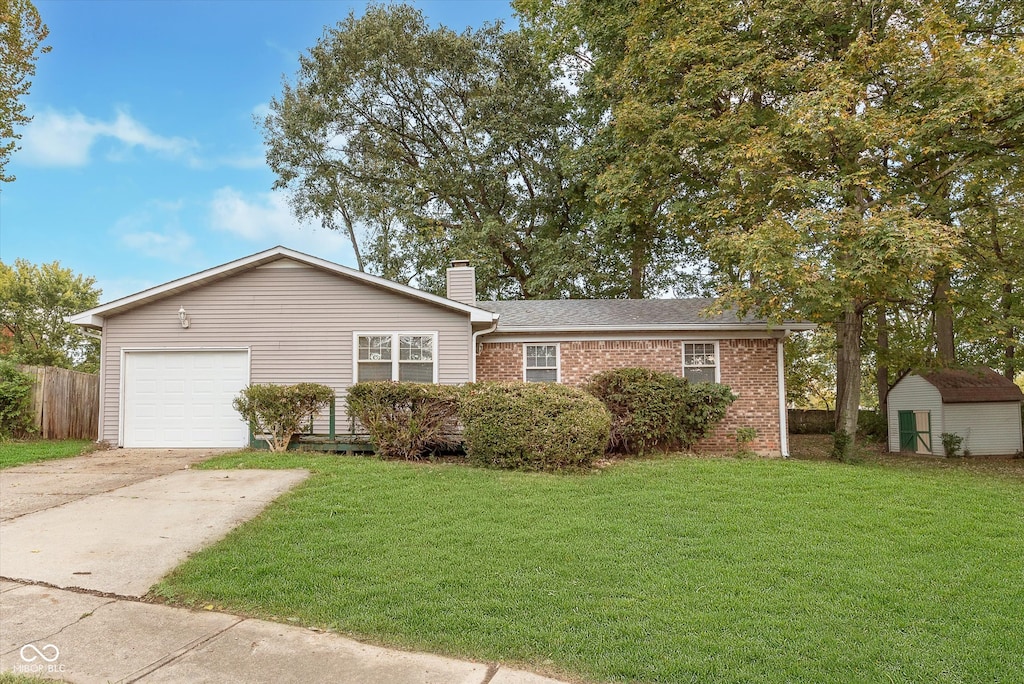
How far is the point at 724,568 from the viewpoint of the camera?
4863 mm

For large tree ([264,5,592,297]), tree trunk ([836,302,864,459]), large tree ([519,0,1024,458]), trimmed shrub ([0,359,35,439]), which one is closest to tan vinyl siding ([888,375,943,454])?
large tree ([519,0,1024,458])

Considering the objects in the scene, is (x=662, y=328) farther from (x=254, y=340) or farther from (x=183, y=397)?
(x=183, y=397)

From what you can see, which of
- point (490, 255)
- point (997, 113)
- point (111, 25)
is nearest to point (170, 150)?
point (111, 25)

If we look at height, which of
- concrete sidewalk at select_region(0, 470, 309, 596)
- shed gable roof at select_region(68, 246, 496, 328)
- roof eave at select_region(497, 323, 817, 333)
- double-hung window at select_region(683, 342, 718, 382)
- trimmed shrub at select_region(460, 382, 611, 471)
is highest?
shed gable roof at select_region(68, 246, 496, 328)

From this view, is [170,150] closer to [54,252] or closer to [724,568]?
[54,252]

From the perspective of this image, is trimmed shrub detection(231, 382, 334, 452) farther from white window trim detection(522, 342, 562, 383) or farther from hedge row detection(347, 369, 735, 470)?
white window trim detection(522, 342, 562, 383)

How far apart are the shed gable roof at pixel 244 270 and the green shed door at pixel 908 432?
1408cm

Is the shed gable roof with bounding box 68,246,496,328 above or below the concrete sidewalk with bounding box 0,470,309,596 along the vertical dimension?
above

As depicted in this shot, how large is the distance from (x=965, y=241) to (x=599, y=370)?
8973 millimetres

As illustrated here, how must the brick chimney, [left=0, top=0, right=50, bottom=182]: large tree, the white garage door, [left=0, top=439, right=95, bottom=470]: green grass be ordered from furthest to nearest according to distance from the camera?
1. [left=0, top=0, right=50, bottom=182]: large tree
2. the brick chimney
3. the white garage door
4. [left=0, top=439, right=95, bottom=470]: green grass

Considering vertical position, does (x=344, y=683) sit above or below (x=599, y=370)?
below

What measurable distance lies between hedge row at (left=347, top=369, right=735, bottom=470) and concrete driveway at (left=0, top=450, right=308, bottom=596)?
1.94 m

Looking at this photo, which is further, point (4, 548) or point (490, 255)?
point (490, 255)

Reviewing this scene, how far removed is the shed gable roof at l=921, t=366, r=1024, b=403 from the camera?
1681 centimetres
